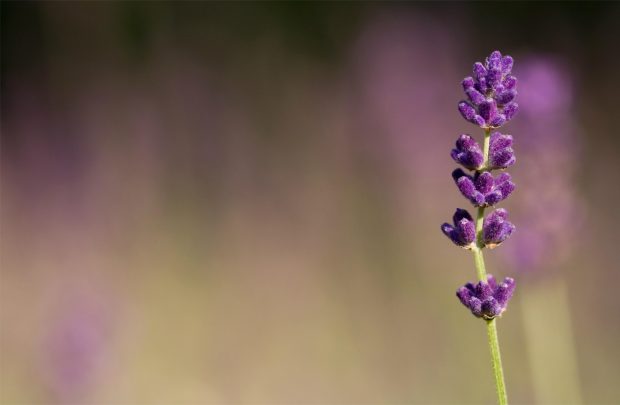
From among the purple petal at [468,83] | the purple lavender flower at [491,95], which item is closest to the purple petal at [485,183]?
the purple lavender flower at [491,95]

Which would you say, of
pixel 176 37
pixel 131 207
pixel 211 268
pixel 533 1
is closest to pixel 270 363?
pixel 211 268

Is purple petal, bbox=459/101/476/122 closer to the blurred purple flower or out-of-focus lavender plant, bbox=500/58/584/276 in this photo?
out-of-focus lavender plant, bbox=500/58/584/276

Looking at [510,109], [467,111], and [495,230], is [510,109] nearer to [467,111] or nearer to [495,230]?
[467,111]

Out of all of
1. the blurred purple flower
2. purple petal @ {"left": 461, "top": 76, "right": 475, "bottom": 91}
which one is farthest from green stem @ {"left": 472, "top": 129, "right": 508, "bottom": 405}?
the blurred purple flower

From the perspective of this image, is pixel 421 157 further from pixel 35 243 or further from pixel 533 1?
pixel 533 1

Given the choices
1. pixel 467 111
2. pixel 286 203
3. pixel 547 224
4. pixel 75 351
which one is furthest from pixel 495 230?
pixel 286 203
